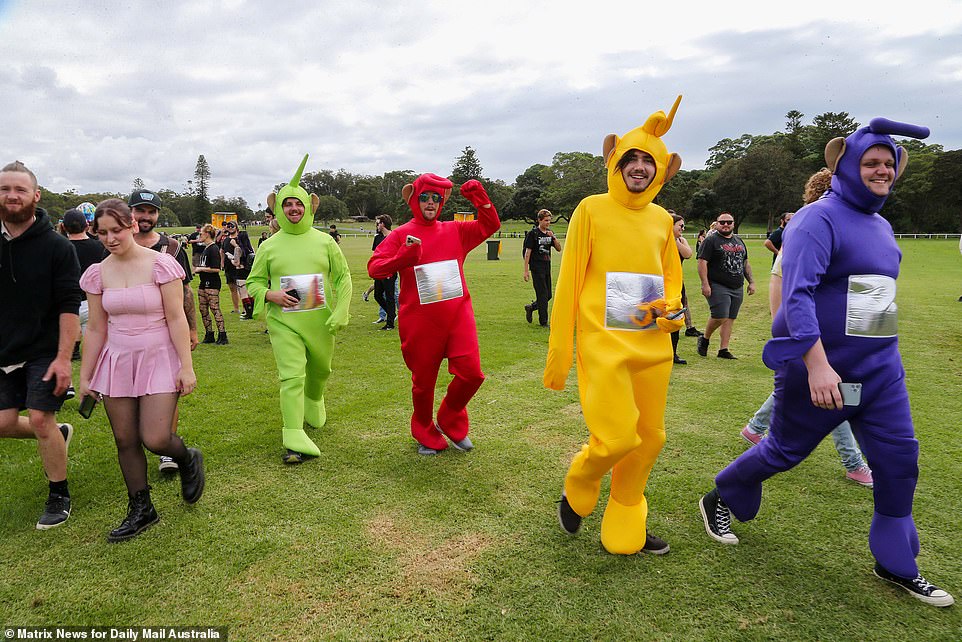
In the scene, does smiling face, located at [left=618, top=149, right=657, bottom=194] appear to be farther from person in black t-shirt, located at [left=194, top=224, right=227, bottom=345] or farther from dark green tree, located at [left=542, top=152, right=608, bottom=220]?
dark green tree, located at [left=542, top=152, right=608, bottom=220]

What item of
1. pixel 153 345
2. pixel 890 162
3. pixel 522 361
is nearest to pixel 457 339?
pixel 153 345

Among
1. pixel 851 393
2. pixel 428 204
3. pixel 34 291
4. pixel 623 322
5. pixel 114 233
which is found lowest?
pixel 851 393

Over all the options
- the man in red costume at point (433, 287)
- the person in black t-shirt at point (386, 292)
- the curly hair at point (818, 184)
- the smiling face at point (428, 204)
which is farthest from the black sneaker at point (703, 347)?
the person in black t-shirt at point (386, 292)

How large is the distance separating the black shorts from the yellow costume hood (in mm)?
3785

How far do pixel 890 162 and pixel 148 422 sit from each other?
4550mm

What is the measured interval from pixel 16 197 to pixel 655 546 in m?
4.43

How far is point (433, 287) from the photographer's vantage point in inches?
188

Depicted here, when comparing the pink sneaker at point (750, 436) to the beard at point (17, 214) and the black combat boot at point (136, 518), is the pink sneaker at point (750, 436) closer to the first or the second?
the black combat boot at point (136, 518)

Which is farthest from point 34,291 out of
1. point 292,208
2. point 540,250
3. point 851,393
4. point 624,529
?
point 540,250

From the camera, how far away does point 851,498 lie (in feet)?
13.5

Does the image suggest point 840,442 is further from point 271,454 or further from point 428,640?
point 271,454

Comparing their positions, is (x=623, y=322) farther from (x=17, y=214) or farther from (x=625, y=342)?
(x=17, y=214)

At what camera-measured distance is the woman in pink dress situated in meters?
3.53

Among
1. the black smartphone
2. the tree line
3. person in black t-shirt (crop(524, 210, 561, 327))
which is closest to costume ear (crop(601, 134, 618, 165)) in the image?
the black smartphone
